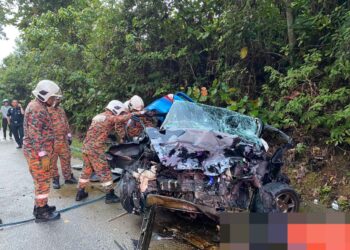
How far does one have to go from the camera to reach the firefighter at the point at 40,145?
178 inches

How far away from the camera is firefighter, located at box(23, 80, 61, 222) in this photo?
4.52 m

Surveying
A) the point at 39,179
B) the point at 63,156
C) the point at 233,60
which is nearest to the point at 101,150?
the point at 39,179

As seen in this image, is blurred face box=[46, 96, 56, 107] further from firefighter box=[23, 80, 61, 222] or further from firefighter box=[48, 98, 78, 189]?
firefighter box=[48, 98, 78, 189]

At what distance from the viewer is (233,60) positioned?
24.8 feet

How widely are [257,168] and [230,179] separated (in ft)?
1.50

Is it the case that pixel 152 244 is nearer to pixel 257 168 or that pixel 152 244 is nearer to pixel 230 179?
pixel 230 179

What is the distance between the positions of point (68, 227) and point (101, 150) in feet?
4.34

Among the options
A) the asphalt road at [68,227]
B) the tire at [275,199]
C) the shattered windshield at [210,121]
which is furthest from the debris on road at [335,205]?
the asphalt road at [68,227]

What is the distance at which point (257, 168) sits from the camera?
3684 mm

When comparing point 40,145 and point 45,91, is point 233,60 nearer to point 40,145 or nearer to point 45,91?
point 45,91

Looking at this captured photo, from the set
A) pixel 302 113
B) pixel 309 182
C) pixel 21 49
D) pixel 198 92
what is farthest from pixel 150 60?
pixel 21 49

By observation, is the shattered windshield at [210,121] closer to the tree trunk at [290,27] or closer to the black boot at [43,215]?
the black boot at [43,215]

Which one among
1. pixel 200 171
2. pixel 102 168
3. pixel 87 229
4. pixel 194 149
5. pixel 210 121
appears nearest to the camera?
pixel 200 171

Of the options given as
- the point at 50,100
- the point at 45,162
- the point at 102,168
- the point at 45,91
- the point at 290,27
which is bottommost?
the point at 102,168
